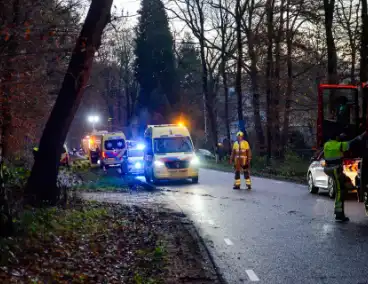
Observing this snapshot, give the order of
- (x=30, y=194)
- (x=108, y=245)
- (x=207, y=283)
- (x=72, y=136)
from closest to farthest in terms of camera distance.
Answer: (x=207, y=283)
(x=108, y=245)
(x=30, y=194)
(x=72, y=136)

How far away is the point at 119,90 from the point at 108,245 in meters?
61.3

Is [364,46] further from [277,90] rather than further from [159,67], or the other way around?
[159,67]

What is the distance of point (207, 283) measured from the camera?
24.5 feet

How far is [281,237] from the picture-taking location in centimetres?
1067

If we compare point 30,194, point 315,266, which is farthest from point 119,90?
point 315,266

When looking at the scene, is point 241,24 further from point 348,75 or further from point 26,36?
point 26,36

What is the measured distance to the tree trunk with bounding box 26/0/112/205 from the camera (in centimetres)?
1251

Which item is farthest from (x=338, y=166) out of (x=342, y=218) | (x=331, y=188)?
(x=331, y=188)

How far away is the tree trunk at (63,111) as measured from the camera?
12508mm

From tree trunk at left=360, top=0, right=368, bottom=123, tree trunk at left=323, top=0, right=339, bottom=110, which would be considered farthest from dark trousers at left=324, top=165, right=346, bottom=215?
tree trunk at left=323, top=0, right=339, bottom=110

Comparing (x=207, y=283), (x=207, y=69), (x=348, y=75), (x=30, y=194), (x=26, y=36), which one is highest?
(x=207, y=69)

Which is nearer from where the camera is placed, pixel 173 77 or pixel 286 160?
pixel 286 160

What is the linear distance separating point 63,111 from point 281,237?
572 centimetres

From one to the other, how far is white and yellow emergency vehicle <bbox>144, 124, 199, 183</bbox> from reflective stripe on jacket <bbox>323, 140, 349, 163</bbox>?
485 inches
